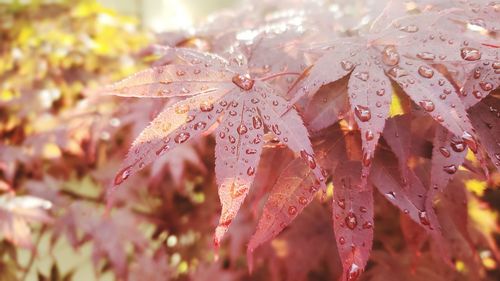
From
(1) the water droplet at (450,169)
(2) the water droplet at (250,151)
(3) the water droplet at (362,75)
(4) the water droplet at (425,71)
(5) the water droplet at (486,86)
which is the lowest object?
(1) the water droplet at (450,169)

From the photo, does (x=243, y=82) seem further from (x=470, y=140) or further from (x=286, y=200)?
(x=470, y=140)

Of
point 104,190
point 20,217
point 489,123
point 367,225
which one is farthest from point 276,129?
point 104,190

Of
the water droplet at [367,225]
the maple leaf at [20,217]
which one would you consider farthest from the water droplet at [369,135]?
the maple leaf at [20,217]

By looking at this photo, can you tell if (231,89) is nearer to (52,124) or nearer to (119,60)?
(52,124)

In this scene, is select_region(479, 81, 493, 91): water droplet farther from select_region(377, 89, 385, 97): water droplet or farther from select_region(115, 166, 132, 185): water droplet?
select_region(115, 166, 132, 185): water droplet

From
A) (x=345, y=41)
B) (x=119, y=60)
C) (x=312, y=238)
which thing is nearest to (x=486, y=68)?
(x=345, y=41)

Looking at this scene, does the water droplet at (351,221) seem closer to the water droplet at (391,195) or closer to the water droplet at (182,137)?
the water droplet at (391,195)

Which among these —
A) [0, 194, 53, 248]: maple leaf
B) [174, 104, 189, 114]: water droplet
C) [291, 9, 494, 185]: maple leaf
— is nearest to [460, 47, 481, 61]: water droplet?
[291, 9, 494, 185]: maple leaf
